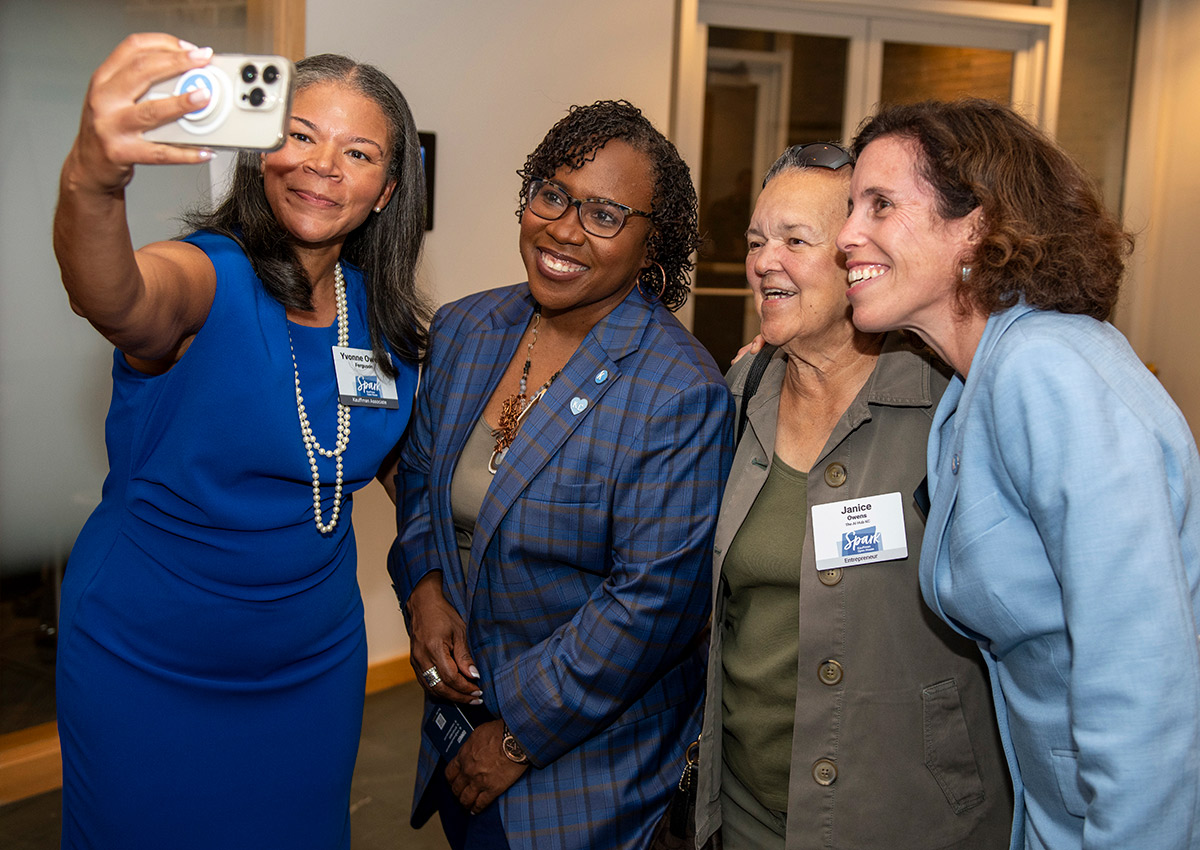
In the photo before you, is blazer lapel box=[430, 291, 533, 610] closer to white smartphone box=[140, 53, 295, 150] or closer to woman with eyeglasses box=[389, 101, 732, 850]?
woman with eyeglasses box=[389, 101, 732, 850]

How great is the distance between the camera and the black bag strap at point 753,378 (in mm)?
1921

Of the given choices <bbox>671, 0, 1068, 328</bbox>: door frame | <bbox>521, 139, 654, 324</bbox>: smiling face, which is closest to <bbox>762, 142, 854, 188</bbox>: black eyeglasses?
<bbox>521, 139, 654, 324</bbox>: smiling face

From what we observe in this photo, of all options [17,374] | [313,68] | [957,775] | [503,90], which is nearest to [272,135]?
[313,68]

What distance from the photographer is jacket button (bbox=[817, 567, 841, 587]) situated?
1625 millimetres

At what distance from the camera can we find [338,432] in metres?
1.85

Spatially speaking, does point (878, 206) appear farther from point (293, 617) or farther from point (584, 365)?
point (293, 617)

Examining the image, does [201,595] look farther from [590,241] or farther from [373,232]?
[590,241]

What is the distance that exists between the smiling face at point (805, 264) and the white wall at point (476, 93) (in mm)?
2853

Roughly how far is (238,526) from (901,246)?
1.19 m

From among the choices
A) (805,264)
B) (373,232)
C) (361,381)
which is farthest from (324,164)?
(805,264)

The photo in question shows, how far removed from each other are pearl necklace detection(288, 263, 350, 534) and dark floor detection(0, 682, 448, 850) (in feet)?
5.35

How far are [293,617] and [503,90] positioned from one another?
10.8ft

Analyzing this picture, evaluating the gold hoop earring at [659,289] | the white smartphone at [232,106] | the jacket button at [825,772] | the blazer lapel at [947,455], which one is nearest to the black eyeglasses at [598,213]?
the gold hoop earring at [659,289]

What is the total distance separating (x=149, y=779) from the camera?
1.70 m
